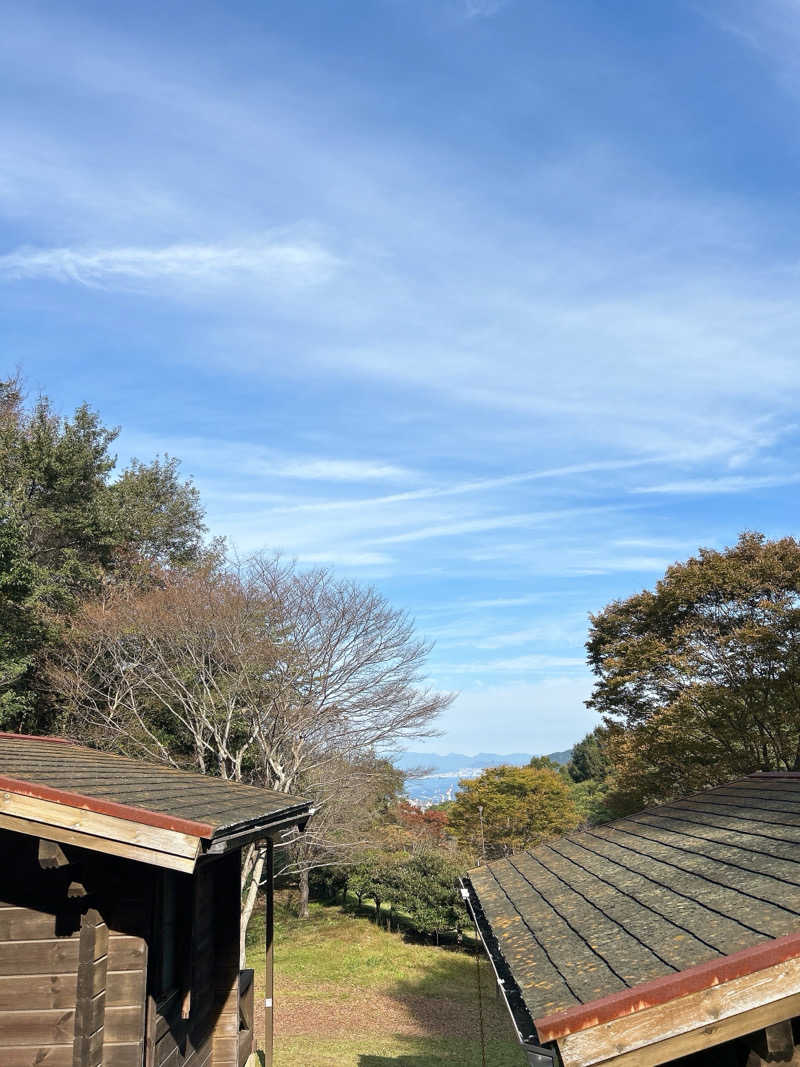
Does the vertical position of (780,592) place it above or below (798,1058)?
above

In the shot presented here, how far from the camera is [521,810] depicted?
29.0 m

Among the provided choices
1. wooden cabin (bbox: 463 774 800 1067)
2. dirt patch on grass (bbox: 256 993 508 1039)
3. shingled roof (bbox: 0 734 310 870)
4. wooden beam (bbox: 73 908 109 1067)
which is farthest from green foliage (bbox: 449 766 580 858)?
wooden beam (bbox: 73 908 109 1067)

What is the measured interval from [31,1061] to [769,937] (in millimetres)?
4518

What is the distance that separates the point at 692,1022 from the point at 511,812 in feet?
92.0

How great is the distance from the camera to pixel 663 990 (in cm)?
263

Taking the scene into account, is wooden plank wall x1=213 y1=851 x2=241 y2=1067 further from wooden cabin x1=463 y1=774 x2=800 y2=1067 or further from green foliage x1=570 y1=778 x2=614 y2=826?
green foliage x1=570 y1=778 x2=614 y2=826

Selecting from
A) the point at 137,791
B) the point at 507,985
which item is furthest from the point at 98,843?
the point at 507,985

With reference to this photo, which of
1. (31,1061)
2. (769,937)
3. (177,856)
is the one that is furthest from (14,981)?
(769,937)

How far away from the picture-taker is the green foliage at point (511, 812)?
1141 inches

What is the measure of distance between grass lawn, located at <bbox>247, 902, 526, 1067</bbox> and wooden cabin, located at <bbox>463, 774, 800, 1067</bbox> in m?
5.66

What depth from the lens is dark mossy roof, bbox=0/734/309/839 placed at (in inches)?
180

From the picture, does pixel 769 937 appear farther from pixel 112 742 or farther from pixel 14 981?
pixel 112 742

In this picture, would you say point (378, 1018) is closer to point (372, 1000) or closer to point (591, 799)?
point (372, 1000)

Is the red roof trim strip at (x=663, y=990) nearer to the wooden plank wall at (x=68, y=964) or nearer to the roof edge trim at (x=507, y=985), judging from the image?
the roof edge trim at (x=507, y=985)
